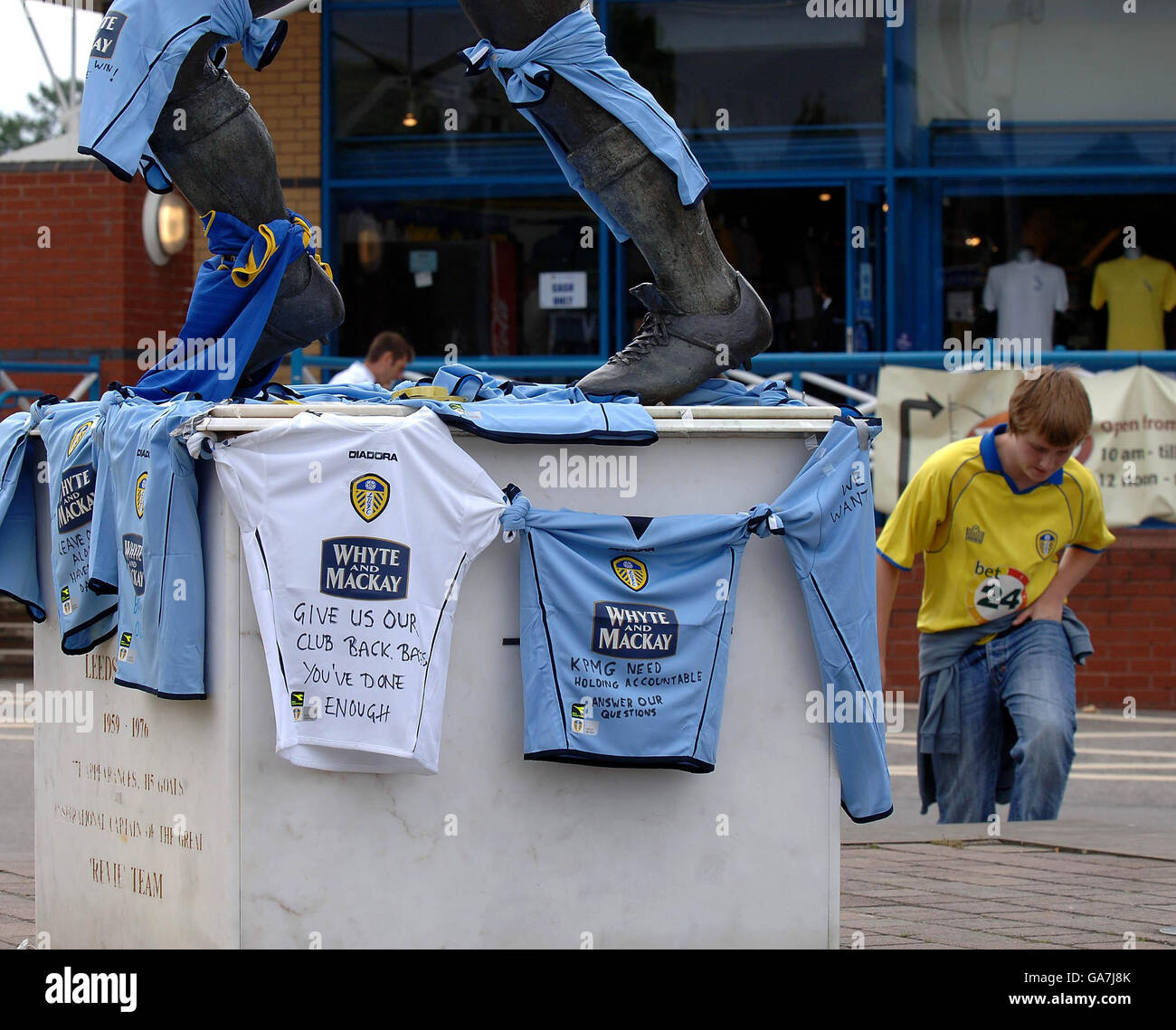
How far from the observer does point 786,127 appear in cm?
1430

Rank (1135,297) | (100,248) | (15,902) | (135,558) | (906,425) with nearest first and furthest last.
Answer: (135,558) → (15,902) → (906,425) → (1135,297) → (100,248)

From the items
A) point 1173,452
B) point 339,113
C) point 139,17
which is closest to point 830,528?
point 139,17

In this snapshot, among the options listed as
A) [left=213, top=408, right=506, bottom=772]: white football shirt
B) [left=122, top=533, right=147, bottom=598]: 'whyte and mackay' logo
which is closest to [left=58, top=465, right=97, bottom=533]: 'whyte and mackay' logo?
[left=122, top=533, right=147, bottom=598]: 'whyte and mackay' logo

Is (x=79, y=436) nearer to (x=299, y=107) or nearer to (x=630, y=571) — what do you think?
(x=630, y=571)

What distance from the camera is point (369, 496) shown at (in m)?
3.45

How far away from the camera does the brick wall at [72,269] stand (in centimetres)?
1454

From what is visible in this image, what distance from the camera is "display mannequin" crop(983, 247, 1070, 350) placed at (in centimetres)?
1397

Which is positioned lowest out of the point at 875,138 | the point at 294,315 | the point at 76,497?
the point at 76,497

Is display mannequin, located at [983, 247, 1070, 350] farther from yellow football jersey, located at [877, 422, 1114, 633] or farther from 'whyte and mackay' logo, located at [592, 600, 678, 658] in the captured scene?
'whyte and mackay' logo, located at [592, 600, 678, 658]

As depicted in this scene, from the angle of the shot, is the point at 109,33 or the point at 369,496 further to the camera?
the point at 109,33

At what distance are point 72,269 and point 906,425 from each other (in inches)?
294

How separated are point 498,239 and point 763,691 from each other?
11.6m

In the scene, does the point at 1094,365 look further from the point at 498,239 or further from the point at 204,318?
the point at 204,318

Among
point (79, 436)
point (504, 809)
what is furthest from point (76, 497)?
point (504, 809)
